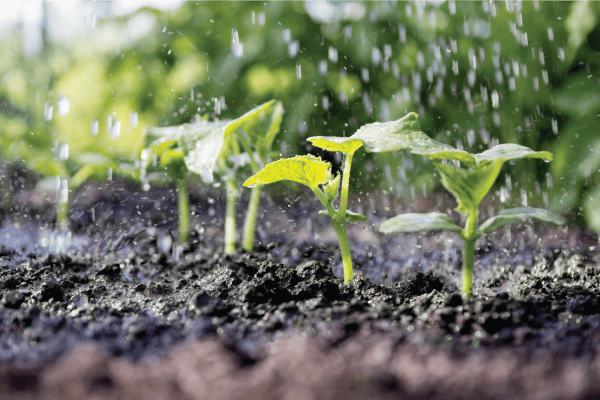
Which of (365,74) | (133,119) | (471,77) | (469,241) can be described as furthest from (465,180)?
(133,119)

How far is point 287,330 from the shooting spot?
0.65 m

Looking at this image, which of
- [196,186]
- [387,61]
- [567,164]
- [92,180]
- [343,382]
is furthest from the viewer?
[92,180]

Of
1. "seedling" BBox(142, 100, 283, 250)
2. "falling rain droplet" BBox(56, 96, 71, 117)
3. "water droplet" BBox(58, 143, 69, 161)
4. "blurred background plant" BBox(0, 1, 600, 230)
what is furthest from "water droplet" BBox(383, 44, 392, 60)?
"falling rain droplet" BBox(56, 96, 71, 117)

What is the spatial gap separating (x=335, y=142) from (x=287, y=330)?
323 millimetres

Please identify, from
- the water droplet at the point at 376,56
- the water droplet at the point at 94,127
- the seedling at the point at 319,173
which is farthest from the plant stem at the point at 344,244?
the water droplet at the point at 94,127

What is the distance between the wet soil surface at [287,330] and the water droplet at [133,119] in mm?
1195

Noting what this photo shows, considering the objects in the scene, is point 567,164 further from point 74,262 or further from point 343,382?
point 74,262

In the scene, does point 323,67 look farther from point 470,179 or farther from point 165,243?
point 470,179

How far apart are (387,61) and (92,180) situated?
1982mm

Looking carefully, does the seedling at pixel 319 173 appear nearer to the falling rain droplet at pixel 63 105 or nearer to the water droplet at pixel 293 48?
the water droplet at pixel 293 48

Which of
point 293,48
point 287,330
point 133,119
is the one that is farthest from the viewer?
point 133,119

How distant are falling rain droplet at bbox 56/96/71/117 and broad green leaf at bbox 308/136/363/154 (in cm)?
230

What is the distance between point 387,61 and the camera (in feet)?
6.79

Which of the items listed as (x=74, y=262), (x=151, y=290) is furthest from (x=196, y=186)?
(x=151, y=290)
